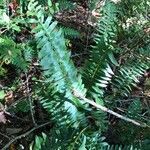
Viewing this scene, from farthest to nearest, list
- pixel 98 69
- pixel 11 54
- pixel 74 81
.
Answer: pixel 11 54 → pixel 98 69 → pixel 74 81

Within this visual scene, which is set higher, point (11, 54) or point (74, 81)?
point (11, 54)

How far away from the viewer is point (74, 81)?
7.50 ft

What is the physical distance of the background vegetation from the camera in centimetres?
217

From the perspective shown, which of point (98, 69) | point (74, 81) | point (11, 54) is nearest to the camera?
point (74, 81)

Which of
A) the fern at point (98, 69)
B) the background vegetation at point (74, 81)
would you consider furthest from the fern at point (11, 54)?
the fern at point (98, 69)

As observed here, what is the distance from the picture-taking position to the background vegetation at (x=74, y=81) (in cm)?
217

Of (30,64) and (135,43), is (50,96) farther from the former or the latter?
(135,43)

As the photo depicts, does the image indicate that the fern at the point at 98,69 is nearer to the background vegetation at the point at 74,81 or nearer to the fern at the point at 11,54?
the background vegetation at the point at 74,81

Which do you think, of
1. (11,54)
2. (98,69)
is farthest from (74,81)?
(11,54)

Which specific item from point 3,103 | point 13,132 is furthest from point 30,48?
point 13,132

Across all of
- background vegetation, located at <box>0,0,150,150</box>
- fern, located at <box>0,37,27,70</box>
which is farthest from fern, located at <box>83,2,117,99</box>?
fern, located at <box>0,37,27,70</box>

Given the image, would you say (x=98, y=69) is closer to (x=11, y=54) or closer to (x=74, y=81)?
(x=74, y=81)

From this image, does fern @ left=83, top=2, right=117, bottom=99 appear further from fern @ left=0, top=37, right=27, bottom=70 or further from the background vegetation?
fern @ left=0, top=37, right=27, bottom=70

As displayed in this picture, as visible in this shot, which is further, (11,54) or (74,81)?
(11,54)
